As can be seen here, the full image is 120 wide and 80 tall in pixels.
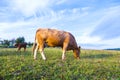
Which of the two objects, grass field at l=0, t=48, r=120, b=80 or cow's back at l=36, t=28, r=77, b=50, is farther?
cow's back at l=36, t=28, r=77, b=50

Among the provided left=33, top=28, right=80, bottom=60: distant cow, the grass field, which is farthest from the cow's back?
the grass field

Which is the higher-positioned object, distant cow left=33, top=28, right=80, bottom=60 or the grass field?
distant cow left=33, top=28, right=80, bottom=60

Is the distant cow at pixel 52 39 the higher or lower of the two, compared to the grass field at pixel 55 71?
higher

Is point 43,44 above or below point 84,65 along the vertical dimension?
above

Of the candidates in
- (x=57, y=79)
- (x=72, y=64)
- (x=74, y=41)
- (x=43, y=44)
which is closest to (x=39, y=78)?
(x=57, y=79)

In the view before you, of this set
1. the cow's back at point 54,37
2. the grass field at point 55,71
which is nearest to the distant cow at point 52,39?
the cow's back at point 54,37

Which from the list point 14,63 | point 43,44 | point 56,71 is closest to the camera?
point 56,71

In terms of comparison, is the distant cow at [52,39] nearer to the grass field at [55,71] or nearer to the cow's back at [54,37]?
the cow's back at [54,37]

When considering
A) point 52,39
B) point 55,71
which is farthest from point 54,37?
point 55,71

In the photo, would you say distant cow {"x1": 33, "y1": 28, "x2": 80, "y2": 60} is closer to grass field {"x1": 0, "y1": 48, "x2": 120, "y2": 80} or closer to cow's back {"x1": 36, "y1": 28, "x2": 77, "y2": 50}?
cow's back {"x1": 36, "y1": 28, "x2": 77, "y2": 50}

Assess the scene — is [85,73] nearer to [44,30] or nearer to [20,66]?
[20,66]

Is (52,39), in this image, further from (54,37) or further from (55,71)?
(55,71)

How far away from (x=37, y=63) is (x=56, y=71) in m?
2.30

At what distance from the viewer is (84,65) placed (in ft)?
71.7
